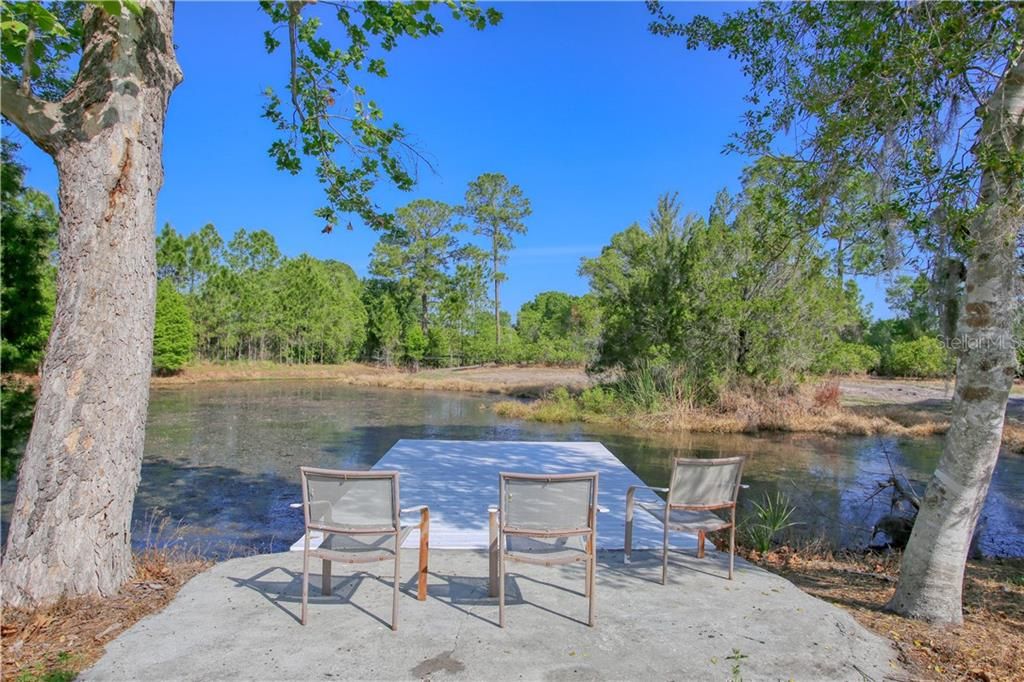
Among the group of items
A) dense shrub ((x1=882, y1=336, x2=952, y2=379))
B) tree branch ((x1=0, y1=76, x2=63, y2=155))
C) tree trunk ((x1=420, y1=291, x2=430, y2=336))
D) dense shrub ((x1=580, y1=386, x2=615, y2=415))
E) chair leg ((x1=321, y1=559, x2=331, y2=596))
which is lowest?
chair leg ((x1=321, y1=559, x2=331, y2=596))

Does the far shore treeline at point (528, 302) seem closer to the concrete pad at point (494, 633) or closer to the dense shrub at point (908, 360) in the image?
the dense shrub at point (908, 360)

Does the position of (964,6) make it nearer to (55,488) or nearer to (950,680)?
(950,680)

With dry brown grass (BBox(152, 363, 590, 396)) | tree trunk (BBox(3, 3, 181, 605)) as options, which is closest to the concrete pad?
tree trunk (BBox(3, 3, 181, 605))

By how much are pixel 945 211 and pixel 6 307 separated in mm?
6950

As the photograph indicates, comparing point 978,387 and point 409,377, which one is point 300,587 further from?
point 409,377

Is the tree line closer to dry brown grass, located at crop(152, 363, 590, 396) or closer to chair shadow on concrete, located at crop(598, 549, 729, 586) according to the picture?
dry brown grass, located at crop(152, 363, 590, 396)

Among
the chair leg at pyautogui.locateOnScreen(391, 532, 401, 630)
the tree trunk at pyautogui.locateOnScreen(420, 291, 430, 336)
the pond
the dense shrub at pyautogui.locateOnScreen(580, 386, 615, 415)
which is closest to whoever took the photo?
the chair leg at pyautogui.locateOnScreen(391, 532, 401, 630)

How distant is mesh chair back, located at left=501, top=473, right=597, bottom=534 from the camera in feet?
9.77

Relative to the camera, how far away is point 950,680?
259 cm

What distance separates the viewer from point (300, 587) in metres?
3.48

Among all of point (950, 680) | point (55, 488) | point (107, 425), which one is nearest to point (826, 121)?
point (950, 680)

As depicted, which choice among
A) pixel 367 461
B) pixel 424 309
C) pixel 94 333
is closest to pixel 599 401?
pixel 367 461

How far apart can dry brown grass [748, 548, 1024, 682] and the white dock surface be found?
37.5 inches

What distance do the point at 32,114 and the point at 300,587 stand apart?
2.90 meters
